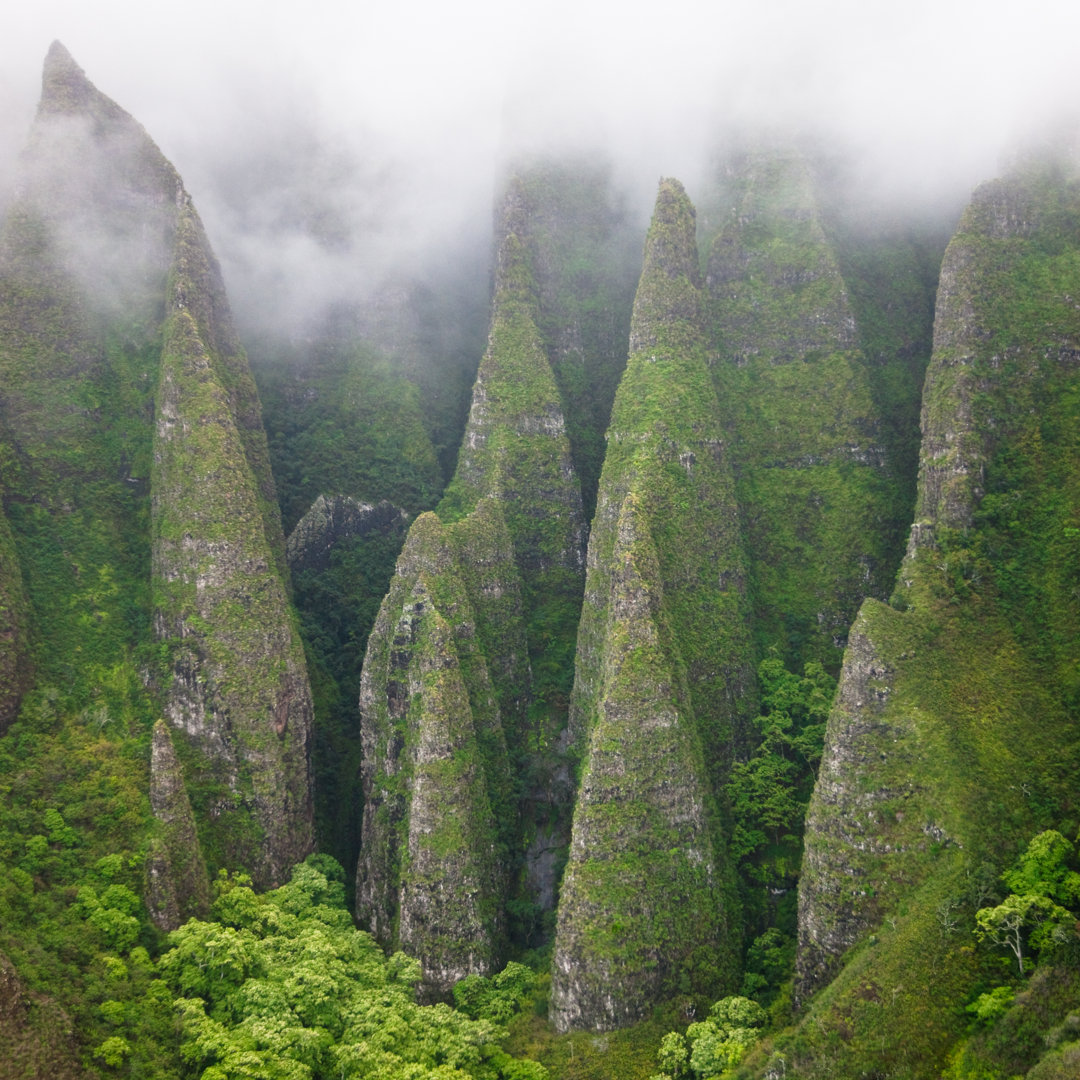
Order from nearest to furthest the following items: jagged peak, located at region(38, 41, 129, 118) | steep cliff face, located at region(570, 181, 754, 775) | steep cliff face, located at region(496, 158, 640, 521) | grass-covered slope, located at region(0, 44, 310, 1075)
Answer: grass-covered slope, located at region(0, 44, 310, 1075) < steep cliff face, located at region(570, 181, 754, 775) < jagged peak, located at region(38, 41, 129, 118) < steep cliff face, located at region(496, 158, 640, 521)

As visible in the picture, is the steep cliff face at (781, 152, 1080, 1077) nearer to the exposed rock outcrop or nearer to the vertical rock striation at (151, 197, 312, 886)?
the vertical rock striation at (151, 197, 312, 886)

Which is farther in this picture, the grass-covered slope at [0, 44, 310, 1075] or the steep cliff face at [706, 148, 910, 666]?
the steep cliff face at [706, 148, 910, 666]

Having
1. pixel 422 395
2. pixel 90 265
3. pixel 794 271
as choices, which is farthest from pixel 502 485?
pixel 90 265

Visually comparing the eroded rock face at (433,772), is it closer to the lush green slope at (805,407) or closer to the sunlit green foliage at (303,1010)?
the sunlit green foliage at (303,1010)

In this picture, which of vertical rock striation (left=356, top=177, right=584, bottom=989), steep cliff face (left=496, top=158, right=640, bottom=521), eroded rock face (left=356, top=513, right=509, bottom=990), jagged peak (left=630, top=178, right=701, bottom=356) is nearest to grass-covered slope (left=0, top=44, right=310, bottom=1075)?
eroded rock face (left=356, top=513, right=509, bottom=990)

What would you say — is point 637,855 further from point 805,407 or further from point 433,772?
point 805,407

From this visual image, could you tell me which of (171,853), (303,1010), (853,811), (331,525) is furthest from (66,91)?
(853,811)
